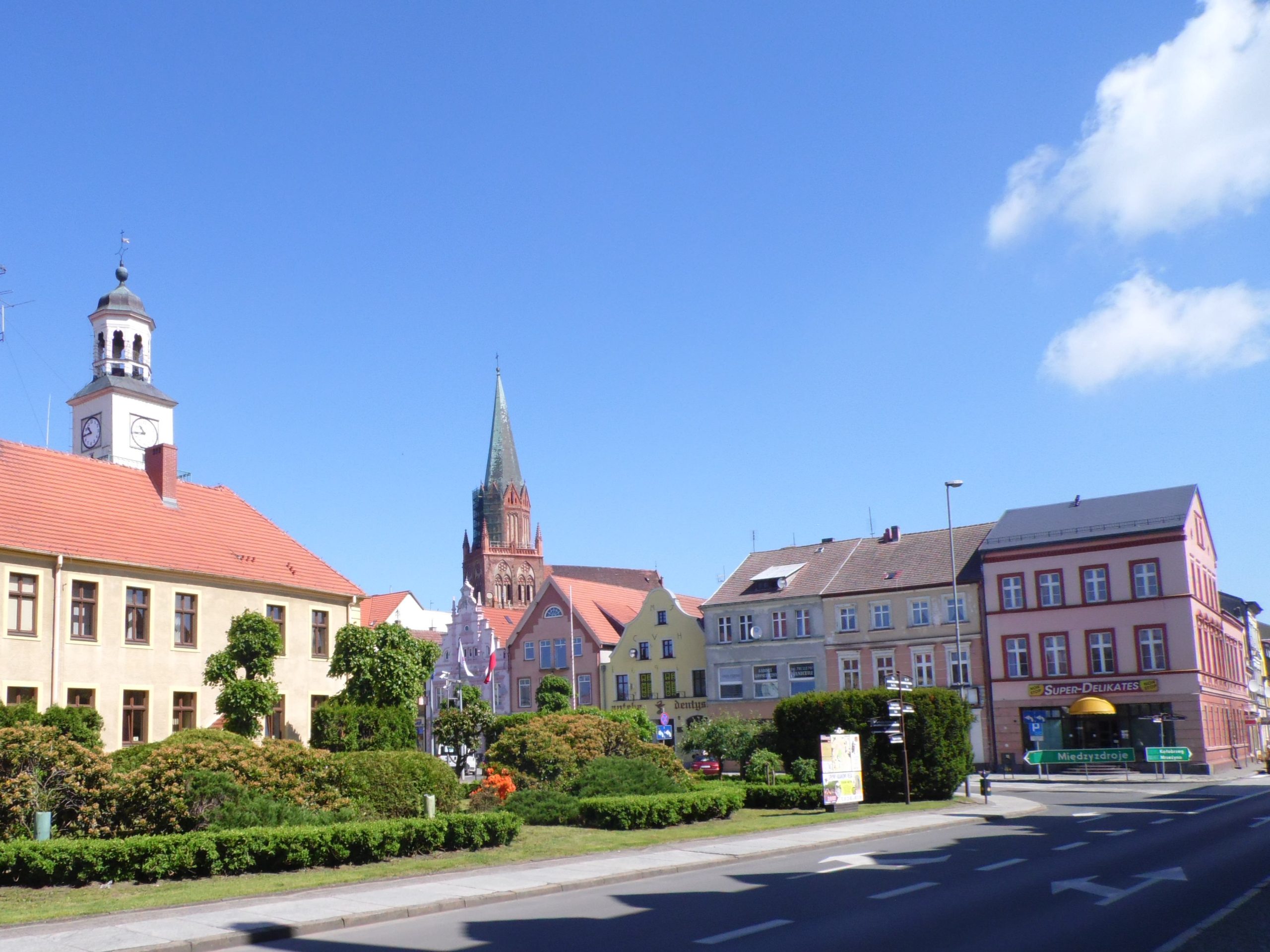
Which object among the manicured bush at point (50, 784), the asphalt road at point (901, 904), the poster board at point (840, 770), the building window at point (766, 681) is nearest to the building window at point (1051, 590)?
the building window at point (766, 681)

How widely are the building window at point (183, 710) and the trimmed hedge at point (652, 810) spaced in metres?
19.4

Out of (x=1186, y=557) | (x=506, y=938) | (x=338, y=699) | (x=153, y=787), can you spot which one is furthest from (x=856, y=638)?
(x=506, y=938)

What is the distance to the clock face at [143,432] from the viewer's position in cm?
7856

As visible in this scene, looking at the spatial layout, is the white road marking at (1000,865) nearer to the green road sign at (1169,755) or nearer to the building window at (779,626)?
the green road sign at (1169,755)

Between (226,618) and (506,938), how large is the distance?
32.5m

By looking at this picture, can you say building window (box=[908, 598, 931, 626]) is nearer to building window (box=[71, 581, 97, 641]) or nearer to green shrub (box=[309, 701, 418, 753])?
green shrub (box=[309, 701, 418, 753])

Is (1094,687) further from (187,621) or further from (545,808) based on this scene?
(187,621)

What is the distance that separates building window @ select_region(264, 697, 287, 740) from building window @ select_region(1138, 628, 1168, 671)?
127ft

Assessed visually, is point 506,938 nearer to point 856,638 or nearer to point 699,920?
point 699,920

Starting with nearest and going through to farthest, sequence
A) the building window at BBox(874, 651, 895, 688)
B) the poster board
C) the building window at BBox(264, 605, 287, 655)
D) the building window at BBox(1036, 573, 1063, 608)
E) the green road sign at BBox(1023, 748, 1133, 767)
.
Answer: the poster board, the building window at BBox(264, 605, 287, 655), the green road sign at BBox(1023, 748, 1133, 767), the building window at BBox(1036, 573, 1063, 608), the building window at BBox(874, 651, 895, 688)

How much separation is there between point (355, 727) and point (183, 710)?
6.13 m

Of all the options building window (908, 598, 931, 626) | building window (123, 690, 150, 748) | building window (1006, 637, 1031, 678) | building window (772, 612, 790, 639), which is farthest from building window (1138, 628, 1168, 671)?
building window (123, 690, 150, 748)

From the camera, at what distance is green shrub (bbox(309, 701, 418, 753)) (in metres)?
40.4

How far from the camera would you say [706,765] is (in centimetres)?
5391
